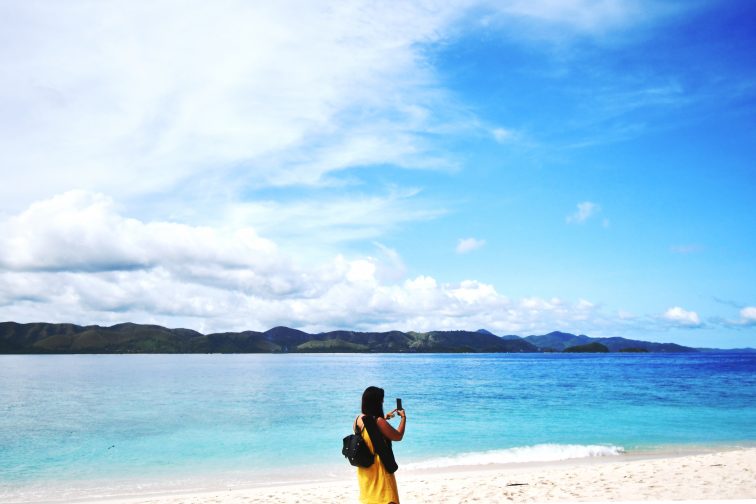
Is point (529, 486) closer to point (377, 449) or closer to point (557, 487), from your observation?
point (557, 487)

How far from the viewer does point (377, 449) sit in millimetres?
6781

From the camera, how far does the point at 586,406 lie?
4269 centimetres

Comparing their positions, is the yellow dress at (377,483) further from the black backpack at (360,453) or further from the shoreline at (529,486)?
the shoreline at (529,486)

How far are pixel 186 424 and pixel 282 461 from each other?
13748 millimetres

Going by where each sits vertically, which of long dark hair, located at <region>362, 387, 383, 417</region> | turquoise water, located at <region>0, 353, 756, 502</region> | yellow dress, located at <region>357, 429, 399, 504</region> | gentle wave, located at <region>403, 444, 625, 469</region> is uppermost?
long dark hair, located at <region>362, 387, 383, 417</region>

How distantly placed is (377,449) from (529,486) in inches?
404

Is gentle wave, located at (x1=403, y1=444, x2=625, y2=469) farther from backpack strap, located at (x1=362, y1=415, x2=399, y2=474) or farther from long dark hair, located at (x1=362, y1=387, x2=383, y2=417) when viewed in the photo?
long dark hair, located at (x1=362, y1=387, x2=383, y2=417)

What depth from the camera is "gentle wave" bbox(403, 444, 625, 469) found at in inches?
840

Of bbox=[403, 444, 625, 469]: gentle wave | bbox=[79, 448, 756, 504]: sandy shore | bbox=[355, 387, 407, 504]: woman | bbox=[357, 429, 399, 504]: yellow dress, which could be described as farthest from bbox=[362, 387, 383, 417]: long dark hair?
bbox=[403, 444, 625, 469]: gentle wave

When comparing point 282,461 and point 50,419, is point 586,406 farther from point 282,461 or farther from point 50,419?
point 50,419

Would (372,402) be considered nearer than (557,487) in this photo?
Yes

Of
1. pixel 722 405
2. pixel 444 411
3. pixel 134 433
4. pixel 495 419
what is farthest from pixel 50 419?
pixel 722 405

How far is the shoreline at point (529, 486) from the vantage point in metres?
13.7

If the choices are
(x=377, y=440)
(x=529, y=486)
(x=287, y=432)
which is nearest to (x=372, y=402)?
(x=377, y=440)
